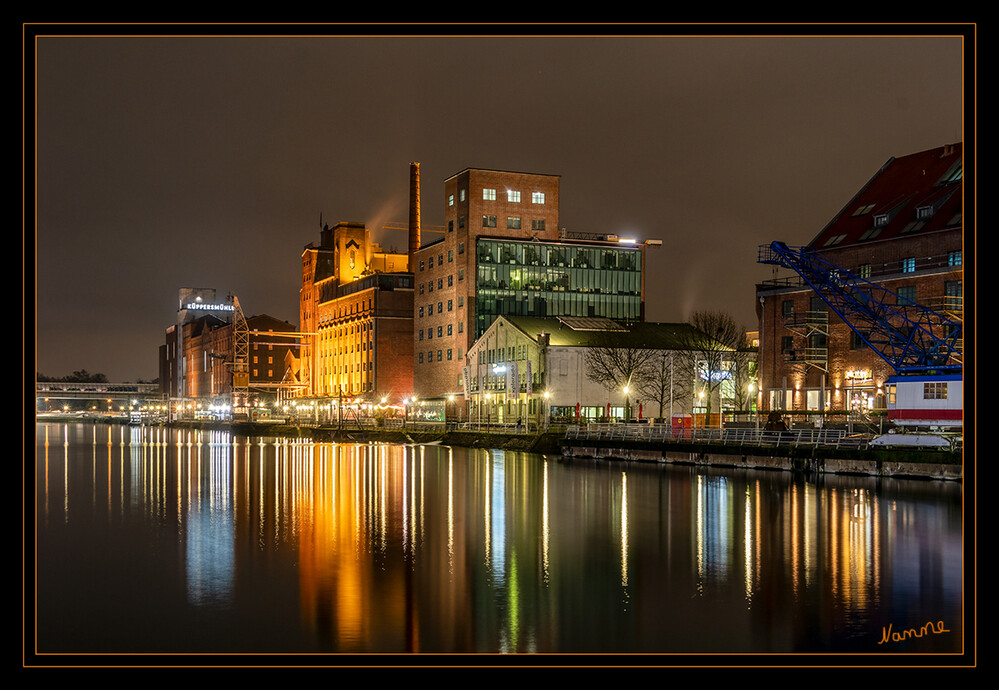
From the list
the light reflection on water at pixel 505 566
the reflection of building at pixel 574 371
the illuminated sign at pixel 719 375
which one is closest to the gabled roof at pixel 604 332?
the reflection of building at pixel 574 371

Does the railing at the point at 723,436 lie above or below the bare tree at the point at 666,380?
below

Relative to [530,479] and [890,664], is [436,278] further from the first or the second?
[890,664]

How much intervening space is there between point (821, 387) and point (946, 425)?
22658mm

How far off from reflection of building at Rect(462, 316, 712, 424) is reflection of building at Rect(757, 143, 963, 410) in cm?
1225

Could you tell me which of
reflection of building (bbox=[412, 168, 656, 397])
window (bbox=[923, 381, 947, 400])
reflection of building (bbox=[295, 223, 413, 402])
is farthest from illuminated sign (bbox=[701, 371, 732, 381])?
reflection of building (bbox=[295, 223, 413, 402])

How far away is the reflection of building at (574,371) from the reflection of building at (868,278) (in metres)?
12.2

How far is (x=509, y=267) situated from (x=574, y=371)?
90.8 ft

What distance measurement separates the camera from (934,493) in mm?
37781

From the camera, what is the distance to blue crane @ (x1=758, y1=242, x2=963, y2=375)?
2168 inches

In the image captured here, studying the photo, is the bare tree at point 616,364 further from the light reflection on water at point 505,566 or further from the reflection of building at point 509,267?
the light reflection on water at point 505,566

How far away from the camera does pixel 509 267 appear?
361 feet

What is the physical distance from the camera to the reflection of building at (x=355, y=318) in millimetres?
129750

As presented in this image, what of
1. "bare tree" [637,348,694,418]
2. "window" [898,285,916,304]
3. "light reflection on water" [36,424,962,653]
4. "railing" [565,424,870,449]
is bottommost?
"light reflection on water" [36,424,962,653]

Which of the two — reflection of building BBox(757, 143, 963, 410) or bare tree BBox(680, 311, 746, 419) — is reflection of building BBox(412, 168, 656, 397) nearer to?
bare tree BBox(680, 311, 746, 419)
